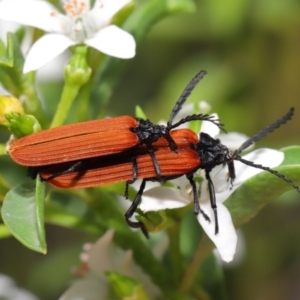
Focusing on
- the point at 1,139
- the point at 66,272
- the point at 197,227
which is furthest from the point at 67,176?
the point at 66,272

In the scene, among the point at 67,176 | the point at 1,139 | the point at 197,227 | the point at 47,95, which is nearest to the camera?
the point at 67,176

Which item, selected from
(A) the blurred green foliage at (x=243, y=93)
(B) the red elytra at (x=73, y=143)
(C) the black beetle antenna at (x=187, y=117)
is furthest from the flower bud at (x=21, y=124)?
(A) the blurred green foliage at (x=243, y=93)

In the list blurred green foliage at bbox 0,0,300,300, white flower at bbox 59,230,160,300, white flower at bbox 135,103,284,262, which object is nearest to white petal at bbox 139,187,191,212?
white flower at bbox 135,103,284,262

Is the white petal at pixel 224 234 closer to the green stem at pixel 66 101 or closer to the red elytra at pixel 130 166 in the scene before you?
the red elytra at pixel 130 166

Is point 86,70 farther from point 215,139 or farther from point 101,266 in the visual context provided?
point 101,266

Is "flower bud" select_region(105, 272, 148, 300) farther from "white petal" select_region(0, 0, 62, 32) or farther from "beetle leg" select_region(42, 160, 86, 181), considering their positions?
"white petal" select_region(0, 0, 62, 32)

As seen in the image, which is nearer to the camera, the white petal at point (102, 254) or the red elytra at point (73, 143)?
the red elytra at point (73, 143)

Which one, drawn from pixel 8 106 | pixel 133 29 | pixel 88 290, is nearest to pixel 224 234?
pixel 88 290
